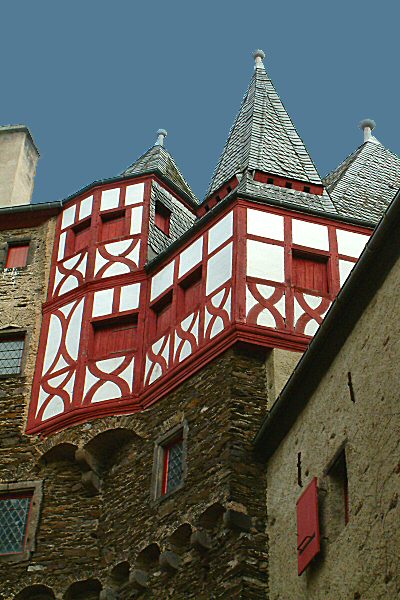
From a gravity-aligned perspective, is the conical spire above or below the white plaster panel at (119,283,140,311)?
above

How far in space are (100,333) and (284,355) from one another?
4559 mm

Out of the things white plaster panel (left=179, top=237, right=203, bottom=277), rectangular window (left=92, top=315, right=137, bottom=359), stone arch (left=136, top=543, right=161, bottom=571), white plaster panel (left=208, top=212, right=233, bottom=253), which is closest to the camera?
stone arch (left=136, top=543, right=161, bottom=571)

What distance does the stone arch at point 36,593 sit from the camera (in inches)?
782

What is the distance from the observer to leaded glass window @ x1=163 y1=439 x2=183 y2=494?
19438 millimetres

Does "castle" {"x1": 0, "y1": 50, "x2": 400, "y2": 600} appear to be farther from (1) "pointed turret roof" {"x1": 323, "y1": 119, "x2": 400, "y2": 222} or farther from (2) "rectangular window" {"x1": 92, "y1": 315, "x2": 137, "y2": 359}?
(1) "pointed turret roof" {"x1": 323, "y1": 119, "x2": 400, "y2": 222}

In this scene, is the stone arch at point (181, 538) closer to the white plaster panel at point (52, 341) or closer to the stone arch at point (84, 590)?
the stone arch at point (84, 590)

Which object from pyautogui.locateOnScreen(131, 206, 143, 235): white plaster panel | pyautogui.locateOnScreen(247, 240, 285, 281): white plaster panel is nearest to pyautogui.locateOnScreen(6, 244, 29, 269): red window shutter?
pyautogui.locateOnScreen(131, 206, 143, 235): white plaster panel

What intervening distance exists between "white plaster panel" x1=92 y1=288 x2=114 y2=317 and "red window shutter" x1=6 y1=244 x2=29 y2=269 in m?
2.91

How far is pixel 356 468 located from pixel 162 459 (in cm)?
608

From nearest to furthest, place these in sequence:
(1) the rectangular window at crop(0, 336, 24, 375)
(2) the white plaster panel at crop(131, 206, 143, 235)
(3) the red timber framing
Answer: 1. (3) the red timber framing
2. (1) the rectangular window at crop(0, 336, 24, 375)
3. (2) the white plaster panel at crop(131, 206, 143, 235)

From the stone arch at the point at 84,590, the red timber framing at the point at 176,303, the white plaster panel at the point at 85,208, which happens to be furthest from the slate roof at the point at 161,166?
the stone arch at the point at 84,590

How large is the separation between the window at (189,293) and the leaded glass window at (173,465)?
271cm

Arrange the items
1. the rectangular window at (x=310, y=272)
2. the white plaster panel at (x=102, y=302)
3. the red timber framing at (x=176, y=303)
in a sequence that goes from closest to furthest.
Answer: the red timber framing at (x=176, y=303) < the rectangular window at (x=310, y=272) < the white plaster panel at (x=102, y=302)

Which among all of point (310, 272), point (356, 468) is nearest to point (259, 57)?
point (310, 272)
